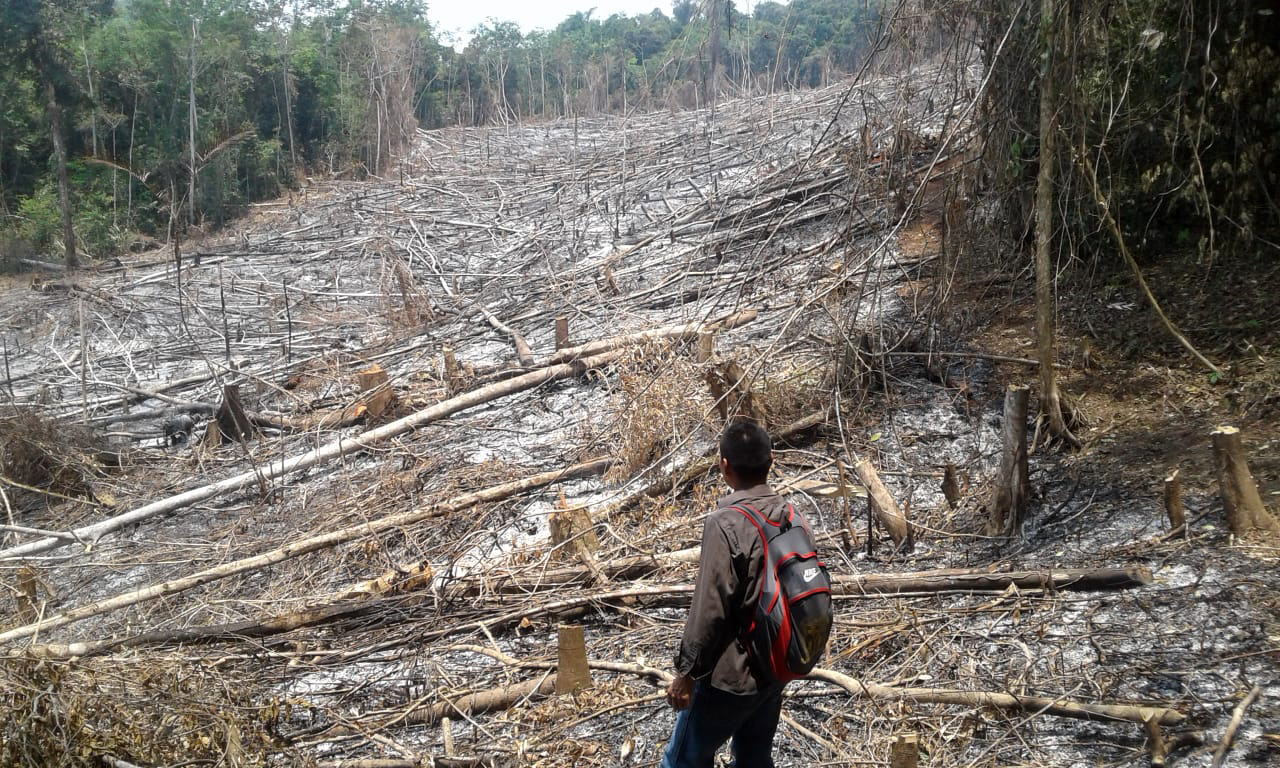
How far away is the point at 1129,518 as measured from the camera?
4875 millimetres

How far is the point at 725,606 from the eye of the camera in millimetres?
2545

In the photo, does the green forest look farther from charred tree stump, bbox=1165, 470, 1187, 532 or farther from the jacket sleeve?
the jacket sleeve

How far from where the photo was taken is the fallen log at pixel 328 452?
7.57m

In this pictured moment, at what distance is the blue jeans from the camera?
8.59 feet

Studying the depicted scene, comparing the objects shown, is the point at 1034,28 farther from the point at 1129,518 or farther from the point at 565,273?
the point at 565,273

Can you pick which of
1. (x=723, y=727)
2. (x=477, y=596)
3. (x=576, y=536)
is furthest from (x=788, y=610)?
Result: (x=477, y=596)

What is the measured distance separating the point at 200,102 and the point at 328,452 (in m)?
20.9

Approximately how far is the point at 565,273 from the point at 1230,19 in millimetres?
8203

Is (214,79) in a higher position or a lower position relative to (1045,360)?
higher

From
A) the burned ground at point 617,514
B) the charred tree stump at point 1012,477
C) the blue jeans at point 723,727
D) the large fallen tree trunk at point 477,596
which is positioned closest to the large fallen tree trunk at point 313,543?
the burned ground at point 617,514

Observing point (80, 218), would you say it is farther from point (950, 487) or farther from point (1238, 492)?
point (1238, 492)

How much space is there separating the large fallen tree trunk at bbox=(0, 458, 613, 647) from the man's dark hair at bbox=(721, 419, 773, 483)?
14.2ft

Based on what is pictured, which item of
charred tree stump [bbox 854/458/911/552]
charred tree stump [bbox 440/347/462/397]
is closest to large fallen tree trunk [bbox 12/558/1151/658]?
charred tree stump [bbox 854/458/911/552]

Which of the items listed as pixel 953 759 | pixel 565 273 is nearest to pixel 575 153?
pixel 565 273
